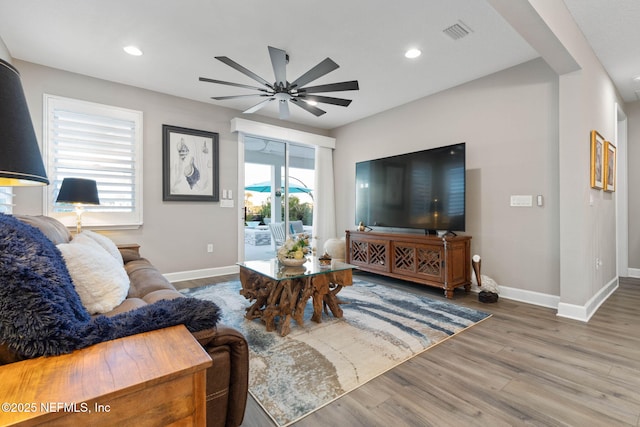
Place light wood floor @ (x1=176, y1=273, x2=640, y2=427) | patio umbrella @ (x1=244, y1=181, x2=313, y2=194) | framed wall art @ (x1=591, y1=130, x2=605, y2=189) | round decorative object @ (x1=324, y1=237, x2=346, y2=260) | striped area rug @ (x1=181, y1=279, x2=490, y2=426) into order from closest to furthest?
light wood floor @ (x1=176, y1=273, x2=640, y2=427), striped area rug @ (x1=181, y1=279, x2=490, y2=426), framed wall art @ (x1=591, y1=130, x2=605, y2=189), round decorative object @ (x1=324, y1=237, x2=346, y2=260), patio umbrella @ (x1=244, y1=181, x2=313, y2=194)

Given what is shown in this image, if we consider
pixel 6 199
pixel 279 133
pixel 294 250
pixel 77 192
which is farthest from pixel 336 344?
pixel 279 133

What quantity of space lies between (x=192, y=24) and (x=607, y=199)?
4612 mm

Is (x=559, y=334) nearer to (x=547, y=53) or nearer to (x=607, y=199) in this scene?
(x=607, y=199)

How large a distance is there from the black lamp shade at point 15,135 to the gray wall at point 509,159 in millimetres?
3840

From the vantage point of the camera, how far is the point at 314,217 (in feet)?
18.3

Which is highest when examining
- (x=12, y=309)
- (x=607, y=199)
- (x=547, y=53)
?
(x=547, y=53)

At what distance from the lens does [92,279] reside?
133cm

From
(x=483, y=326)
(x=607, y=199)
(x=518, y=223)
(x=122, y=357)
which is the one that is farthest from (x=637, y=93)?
(x=122, y=357)

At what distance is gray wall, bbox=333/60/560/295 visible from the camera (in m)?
3.10

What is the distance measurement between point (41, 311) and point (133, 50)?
3054 mm

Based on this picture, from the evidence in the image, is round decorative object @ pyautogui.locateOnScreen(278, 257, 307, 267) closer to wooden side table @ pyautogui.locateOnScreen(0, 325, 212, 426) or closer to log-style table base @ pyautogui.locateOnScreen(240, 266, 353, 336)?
log-style table base @ pyautogui.locateOnScreen(240, 266, 353, 336)

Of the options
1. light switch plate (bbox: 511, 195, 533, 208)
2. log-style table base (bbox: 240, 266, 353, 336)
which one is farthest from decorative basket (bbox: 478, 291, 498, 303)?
log-style table base (bbox: 240, 266, 353, 336)

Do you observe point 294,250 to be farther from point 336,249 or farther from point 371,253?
point 336,249

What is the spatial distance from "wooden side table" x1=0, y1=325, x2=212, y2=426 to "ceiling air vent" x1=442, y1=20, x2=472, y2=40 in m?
3.00
